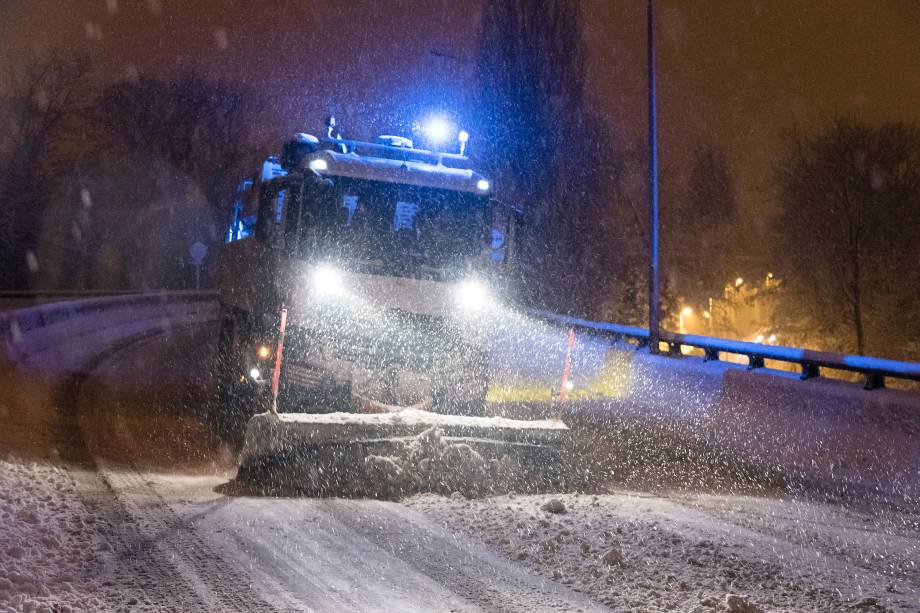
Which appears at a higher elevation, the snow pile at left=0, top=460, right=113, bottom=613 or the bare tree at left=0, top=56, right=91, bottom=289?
the bare tree at left=0, top=56, right=91, bottom=289

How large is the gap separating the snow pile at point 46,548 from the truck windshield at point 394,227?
3762 millimetres

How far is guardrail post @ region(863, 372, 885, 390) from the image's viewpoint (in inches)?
386

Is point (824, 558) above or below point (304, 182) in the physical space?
below

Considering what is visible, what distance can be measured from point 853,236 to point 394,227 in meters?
30.1

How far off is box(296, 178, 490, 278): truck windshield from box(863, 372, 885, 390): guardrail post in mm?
4528

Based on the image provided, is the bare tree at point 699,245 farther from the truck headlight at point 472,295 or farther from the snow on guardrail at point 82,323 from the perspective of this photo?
the truck headlight at point 472,295

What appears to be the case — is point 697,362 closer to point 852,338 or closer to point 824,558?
point 824,558

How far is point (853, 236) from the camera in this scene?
35000mm


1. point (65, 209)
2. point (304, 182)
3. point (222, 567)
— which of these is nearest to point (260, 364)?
point (304, 182)

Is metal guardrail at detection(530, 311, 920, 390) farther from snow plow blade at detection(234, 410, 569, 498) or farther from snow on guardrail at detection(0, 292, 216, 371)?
snow on guardrail at detection(0, 292, 216, 371)

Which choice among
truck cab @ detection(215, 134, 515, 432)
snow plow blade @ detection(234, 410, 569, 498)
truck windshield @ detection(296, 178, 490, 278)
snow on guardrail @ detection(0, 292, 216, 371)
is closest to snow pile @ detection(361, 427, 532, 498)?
snow plow blade @ detection(234, 410, 569, 498)

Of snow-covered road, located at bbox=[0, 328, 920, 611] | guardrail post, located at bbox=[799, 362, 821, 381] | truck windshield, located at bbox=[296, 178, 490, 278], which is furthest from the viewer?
guardrail post, located at bbox=[799, 362, 821, 381]

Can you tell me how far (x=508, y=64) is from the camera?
3659 centimetres

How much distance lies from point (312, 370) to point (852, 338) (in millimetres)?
30909
